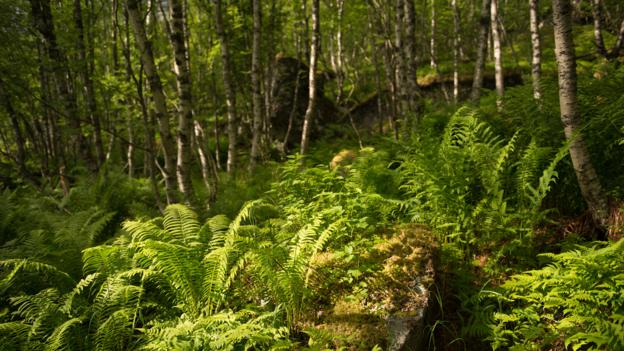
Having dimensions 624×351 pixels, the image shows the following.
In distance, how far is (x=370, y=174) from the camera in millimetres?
5434

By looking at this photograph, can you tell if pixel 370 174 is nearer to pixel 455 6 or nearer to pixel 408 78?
pixel 408 78

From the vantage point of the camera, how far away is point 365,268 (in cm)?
377

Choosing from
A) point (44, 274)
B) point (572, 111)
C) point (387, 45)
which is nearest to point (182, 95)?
point (44, 274)

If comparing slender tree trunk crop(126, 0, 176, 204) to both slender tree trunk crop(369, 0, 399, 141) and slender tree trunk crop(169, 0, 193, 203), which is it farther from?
slender tree trunk crop(369, 0, 399, 141)

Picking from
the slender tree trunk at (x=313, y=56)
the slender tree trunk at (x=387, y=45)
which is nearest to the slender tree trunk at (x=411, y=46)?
the slender tree trunk at (x=387, y=45)

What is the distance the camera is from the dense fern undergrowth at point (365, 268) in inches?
125

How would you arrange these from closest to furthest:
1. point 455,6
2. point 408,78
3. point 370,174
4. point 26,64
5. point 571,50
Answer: point 571,50, point 370,174, point 26,64, point 408,78, point 455,6

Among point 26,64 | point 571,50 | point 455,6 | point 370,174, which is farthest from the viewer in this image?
point 455,6

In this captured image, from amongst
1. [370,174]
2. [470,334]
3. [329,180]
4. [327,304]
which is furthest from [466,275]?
[329,180]

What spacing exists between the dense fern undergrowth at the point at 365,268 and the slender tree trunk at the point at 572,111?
20 centimetres

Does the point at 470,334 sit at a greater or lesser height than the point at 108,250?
lesser

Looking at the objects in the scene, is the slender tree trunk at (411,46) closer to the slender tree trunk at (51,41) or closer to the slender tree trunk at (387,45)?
the slender tree trunk at (387,45)

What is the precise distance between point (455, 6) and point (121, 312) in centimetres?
1571

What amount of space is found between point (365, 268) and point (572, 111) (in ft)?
8.53
